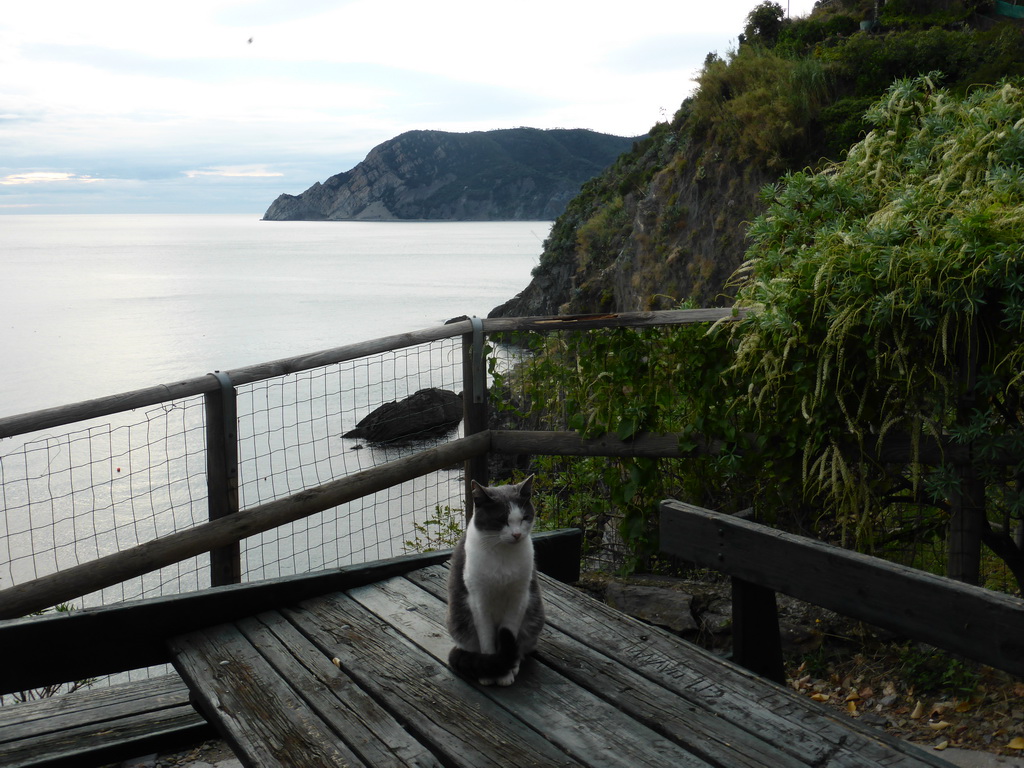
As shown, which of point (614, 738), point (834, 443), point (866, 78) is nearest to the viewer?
point (614, 738)

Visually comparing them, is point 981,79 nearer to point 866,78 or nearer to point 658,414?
point 866,78

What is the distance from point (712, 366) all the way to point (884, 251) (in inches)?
43.2

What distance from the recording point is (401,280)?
75.2 metres

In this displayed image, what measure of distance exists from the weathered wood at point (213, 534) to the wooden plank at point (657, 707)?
1818 mm

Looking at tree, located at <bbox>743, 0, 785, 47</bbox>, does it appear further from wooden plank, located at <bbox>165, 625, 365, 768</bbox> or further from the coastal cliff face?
the coastal cliff face

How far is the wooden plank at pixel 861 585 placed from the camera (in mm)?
1483

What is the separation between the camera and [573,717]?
1827mm

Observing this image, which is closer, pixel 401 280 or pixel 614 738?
pixel 614 738

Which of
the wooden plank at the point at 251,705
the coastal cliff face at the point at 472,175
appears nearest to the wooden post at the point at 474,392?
the wooden plank at the point at 251,705

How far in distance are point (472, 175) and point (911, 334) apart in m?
111

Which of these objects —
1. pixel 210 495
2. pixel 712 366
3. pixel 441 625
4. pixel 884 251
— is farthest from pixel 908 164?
pixel 210 495

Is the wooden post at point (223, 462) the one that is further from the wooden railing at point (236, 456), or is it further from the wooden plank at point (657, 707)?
the wooden plank at point (657, 707)

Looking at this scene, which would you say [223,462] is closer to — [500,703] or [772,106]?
[500,703]

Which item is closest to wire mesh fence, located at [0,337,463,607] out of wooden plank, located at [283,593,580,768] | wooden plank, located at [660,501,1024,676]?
wooden plank, located at [283,593,580,768]
